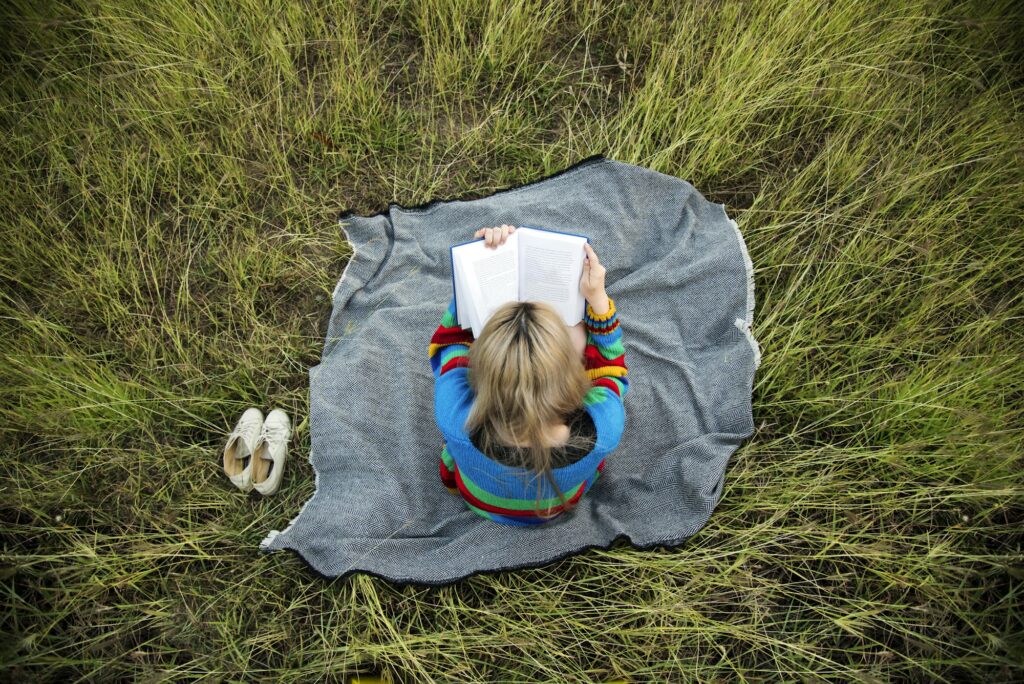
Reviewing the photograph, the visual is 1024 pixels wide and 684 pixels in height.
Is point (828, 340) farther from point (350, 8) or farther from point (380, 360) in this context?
point (350, 8)

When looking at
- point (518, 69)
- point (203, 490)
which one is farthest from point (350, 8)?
point (203, 490)

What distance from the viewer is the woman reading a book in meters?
1.52

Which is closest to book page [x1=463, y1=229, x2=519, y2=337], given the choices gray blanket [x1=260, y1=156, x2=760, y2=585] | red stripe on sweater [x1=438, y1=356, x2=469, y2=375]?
red stripe on sweater [x1=438, y1=356, x2=469, y2=375]

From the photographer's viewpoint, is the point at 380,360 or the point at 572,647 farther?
the point at 380,360

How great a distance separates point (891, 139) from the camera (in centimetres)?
285

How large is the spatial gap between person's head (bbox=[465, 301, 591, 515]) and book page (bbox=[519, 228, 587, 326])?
0.45 metres

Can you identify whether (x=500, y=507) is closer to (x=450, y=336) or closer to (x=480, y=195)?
(x=450, y=336)

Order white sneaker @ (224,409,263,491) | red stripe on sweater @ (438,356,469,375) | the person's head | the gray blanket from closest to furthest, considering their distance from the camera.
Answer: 1. the person's head
2. red stripe on sweater @ (438,356,469,375)
3. the gray blanket
4. white sneaker @ (224,409,263,491)

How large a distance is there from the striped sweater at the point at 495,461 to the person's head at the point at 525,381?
0.08 meters

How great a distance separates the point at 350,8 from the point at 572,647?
3493mm

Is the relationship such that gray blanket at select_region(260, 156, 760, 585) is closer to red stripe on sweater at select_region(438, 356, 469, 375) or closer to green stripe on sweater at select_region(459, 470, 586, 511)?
green stripe on sweater at select_region(459, 470, 586, 511)

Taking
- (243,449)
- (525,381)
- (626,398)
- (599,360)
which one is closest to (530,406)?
(525,381)

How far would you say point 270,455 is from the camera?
7.80 ft

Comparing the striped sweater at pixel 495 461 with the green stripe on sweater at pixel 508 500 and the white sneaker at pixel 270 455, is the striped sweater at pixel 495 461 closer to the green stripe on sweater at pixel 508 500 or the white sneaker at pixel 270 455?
the green stripe on sweater at pixel 508 500
